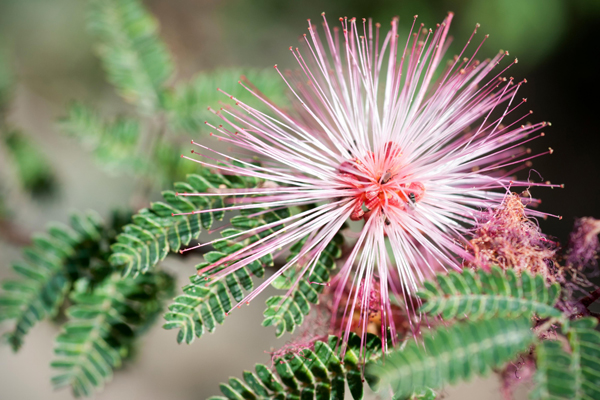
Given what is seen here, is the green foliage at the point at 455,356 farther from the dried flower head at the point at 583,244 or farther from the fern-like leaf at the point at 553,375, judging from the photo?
the dried flower head at the point at 583,244

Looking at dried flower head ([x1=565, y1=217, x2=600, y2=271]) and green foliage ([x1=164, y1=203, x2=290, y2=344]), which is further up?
green foliage ([x1=164, y1=203, x2=290, y2=344])

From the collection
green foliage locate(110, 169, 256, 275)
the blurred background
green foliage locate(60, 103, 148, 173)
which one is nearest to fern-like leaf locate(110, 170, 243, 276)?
green foliage locate(110, 169, 256, 275)

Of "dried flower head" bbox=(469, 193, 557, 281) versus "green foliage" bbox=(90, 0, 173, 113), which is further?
"green foliage" bbox=(90, 0, 173, 113)

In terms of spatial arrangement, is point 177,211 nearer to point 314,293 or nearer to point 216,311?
point 216,311

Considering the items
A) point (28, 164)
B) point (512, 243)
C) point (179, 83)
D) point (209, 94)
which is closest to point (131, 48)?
point (209, 94)

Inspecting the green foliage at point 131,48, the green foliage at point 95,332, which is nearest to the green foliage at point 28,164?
the green foliage at point 131,48

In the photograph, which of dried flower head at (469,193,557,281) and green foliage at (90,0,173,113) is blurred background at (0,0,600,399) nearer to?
green foliage at (90,0,173,113)

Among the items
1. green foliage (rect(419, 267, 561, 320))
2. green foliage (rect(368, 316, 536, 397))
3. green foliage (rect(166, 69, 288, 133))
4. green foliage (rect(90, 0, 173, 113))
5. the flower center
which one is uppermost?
green foliage (rect(90, 0, 173, 113))
